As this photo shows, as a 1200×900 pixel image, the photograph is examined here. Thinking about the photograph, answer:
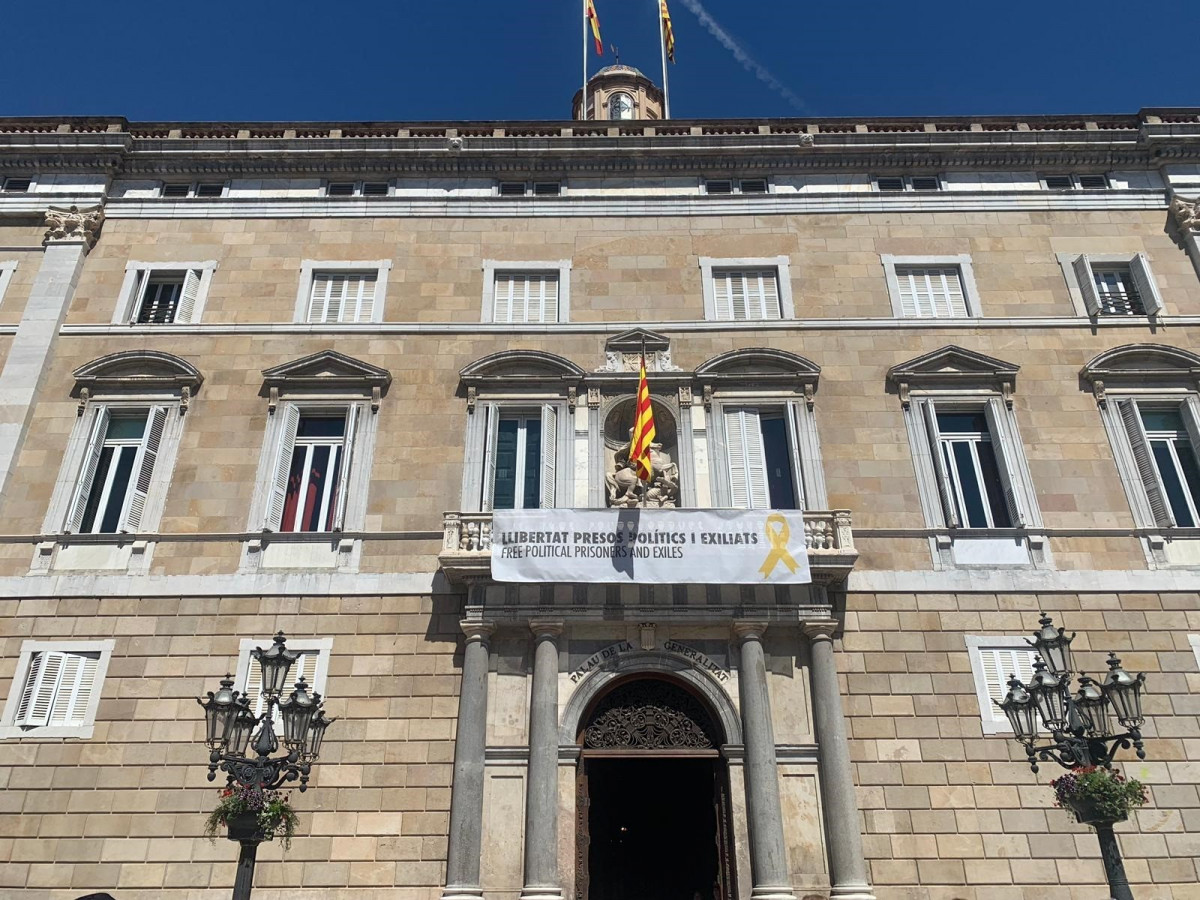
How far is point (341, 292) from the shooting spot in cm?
1933

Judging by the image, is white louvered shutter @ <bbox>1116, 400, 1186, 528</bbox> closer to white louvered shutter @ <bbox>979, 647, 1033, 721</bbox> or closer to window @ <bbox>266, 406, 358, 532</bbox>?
white louvered shutter @ <bbox>979, 647, 1033, 721</bbox>

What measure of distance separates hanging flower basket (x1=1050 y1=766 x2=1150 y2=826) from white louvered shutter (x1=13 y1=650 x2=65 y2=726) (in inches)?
601

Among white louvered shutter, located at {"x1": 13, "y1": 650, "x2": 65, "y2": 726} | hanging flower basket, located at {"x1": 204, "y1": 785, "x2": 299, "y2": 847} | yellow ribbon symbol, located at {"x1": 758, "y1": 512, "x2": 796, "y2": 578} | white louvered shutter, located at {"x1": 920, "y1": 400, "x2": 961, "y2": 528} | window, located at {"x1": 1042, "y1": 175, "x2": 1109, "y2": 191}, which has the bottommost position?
hanging flower basket, located at {"x1": 204, "y1": 785, "x2": 299, "y2": 847}

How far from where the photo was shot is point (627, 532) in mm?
15414

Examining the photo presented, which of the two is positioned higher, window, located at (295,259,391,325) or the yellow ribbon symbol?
window, located at (295,259,391,325)

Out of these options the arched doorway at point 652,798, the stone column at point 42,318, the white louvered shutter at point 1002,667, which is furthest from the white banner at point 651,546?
the stone column at point 42,318

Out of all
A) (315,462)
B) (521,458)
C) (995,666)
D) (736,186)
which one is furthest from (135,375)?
(995,666)

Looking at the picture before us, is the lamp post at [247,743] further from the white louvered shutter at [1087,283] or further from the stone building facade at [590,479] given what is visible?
the white louvered shutter at [1087,283]

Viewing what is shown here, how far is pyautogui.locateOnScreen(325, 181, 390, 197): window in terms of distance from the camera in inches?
810

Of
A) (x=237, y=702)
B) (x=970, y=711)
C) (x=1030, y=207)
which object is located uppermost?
(x=1030, y=207)

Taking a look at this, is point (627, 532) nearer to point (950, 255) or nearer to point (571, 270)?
point (571, 270)

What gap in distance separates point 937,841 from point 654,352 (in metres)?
9.92

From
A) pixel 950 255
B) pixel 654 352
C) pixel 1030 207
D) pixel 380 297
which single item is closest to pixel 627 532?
pixel 654 352

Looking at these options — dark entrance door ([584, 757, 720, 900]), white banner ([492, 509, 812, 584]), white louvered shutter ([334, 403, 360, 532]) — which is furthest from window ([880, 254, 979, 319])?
white louvered shutter ([334, 403, 360, 532])
